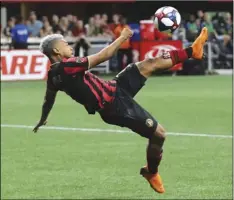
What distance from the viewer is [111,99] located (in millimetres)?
10508

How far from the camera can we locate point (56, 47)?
1038 centimetres

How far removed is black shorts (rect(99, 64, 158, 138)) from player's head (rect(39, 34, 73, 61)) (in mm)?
731

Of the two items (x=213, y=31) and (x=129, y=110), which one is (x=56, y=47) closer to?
(x=129, y=110)

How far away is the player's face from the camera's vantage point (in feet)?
34.1

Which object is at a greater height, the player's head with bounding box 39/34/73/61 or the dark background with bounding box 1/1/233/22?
the player's head with bounding box 39/34/73/61

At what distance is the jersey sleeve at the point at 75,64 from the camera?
10.2 metres

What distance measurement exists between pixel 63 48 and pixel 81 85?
1.51 feet

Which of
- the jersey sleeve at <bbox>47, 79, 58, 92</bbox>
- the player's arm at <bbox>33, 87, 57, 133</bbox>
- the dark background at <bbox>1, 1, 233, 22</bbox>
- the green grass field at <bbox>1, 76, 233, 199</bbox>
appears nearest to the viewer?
the jersey sleeve at <bbox>47, 79, 58, 92</bbox>

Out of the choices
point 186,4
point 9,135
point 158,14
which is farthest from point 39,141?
point 186,4

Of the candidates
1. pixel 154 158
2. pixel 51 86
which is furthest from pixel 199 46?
pixel 51 86

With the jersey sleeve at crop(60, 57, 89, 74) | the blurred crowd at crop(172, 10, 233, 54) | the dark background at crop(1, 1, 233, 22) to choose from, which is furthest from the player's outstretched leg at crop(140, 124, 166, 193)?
the dark background at crop(1, 1, 233, 22)

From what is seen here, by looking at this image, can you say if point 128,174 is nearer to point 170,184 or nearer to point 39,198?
point 170,184

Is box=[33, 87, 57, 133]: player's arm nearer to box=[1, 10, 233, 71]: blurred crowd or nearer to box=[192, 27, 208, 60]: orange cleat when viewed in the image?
box=[192, 27, 208, 60]: orange cleat

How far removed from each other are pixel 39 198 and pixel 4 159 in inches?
141
